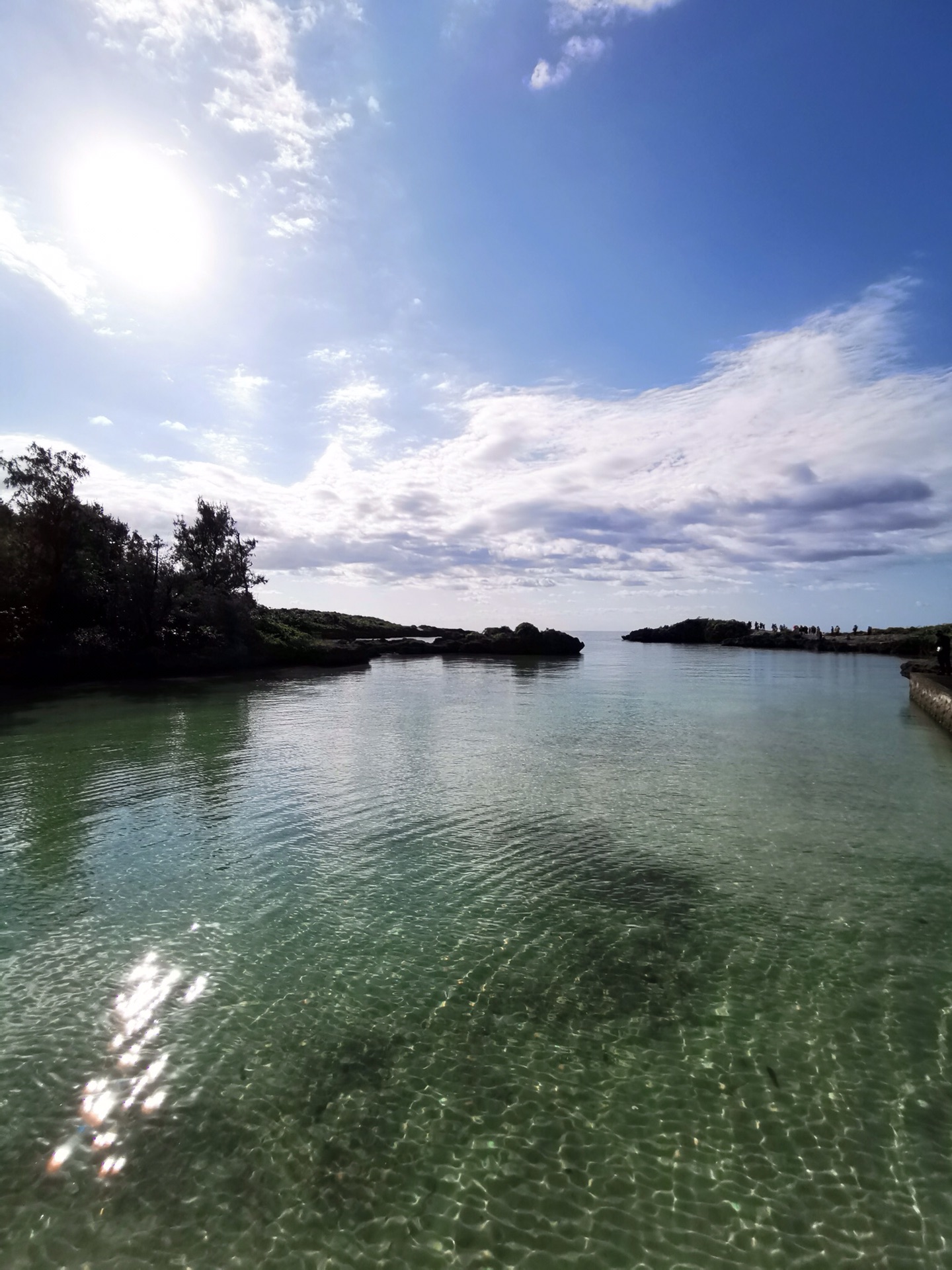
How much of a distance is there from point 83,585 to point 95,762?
3474cm

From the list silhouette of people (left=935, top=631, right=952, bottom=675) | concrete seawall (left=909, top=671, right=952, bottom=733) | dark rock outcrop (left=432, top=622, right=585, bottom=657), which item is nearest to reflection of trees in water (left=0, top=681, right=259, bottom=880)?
concrete seawall (left=909, top=671, right=952, bottom=733)

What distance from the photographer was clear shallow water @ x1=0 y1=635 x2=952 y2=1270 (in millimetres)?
4500

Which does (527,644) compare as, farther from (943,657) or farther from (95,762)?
(95,762)

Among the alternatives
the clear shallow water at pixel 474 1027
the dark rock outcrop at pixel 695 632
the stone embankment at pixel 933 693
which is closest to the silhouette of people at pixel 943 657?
the stone embankment at pixel 933 693

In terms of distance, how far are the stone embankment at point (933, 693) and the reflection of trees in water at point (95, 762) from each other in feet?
86.7

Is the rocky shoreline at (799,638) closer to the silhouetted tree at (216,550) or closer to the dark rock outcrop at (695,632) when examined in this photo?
the dark rock outcrop at (695,632)

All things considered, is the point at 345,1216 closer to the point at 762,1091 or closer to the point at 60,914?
the point at 762,1091

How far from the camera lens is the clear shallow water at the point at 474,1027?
4.50m

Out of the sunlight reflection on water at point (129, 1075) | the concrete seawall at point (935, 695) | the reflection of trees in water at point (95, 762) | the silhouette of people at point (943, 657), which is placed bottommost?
the sunlight reflection on water at point (129, 1075)

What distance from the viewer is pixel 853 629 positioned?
102438 millimetres

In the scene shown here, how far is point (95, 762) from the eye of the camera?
62.2 ft

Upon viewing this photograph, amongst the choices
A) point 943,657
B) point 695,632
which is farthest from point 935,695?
point 695,632

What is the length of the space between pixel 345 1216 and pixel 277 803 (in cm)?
1083

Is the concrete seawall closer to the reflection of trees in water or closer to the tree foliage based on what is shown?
the reflection of trees in water
